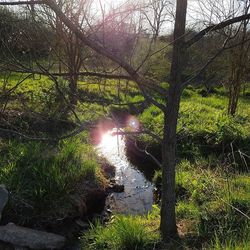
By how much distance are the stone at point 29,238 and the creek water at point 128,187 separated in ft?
4.80

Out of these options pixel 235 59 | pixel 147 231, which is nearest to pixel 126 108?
pixel 235 59

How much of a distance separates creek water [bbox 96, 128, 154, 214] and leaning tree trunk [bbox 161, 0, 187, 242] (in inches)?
49.6

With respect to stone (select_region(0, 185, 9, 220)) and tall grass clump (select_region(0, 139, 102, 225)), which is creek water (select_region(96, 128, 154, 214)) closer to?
tall grass clump (select_region(0, 139, 102, 225))

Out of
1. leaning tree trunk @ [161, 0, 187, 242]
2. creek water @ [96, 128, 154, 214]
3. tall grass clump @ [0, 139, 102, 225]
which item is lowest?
creek water @ [96, 128, 154, 214]

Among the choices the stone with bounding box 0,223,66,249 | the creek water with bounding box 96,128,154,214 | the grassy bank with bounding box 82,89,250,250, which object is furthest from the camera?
the creek water with bounding box 96,128,154,214

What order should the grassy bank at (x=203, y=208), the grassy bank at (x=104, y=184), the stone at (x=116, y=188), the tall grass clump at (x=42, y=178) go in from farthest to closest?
the stone at (x=116, y=188) → the tall grass clump at (x=42, y=178) → the grassy bank at (x=104, y=184) → the grassy bank at (x=203, y=208)

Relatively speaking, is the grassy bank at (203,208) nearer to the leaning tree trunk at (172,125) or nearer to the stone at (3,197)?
the leaning tree trunk at (172,125)

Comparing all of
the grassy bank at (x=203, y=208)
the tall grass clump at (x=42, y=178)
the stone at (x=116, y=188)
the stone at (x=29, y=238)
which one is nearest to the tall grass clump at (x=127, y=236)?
the grassy bank at (x=203, y=208)

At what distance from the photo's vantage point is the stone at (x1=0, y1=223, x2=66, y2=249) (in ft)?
15.8

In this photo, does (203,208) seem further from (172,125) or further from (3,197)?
(3,197)

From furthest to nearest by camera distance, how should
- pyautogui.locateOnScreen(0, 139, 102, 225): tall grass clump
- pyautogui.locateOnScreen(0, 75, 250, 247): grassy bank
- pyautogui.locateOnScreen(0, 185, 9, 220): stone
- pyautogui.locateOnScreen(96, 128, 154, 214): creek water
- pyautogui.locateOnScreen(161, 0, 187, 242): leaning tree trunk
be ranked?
1. pyautogui.locateOnScreen(96, 128, 154, 214): creek water
2. pyautogui.locateOnScreen(0, 139, 102, 225): tall grass clump
3. pyautogui.locateOnScreen(0, 185, 9, 220): stone
4. pyautogui.locateOnScreen(0, 75, 250, 247): grassy bank
5. pyautogui.locateOnScreen(161, 0, 187, 242): leaning tree trunk

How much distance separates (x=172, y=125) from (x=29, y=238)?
249 centimetres

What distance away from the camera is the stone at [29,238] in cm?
482

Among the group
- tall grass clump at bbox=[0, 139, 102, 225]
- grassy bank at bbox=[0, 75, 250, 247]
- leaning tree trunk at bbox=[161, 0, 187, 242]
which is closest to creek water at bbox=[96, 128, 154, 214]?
grassy bank at bbox=[0, 75, 250, 247]
